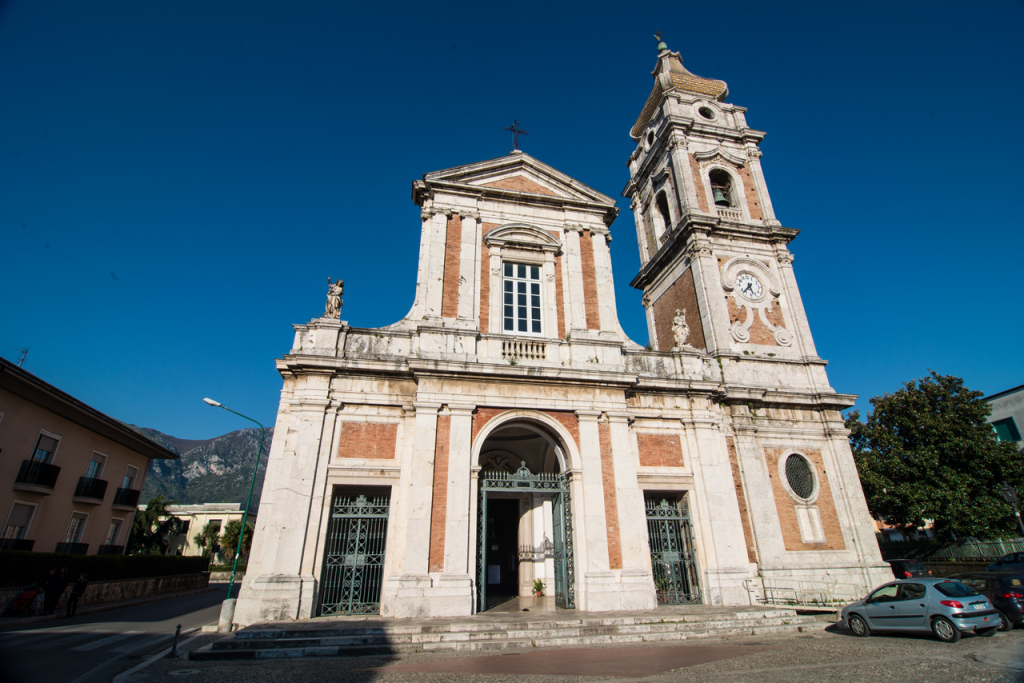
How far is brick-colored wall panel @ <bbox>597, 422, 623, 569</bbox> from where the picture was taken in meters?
12.8

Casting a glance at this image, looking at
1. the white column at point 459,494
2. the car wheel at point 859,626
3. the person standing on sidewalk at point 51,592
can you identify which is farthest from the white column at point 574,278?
the person standing on sidewalk at point 51,592

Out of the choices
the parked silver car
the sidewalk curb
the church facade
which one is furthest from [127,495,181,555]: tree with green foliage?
the parked silver car

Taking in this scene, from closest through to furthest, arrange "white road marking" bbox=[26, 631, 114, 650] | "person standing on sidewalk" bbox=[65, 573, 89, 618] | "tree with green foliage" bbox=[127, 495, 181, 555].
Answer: "white road marking" bbox=[26, 631, 114, 650] → "person standing on sidewalk" bbox=[65, 573, 89, 618] → "tree with green foliage" bbox=[127, 495, 181, 555]

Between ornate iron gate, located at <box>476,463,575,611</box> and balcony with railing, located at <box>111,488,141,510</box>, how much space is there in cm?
2038

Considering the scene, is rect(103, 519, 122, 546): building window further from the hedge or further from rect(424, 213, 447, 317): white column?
rect(424, 213, 447, 317): white column

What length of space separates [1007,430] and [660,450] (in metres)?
30.5

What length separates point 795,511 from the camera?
15758mm

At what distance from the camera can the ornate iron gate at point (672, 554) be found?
44.8ft

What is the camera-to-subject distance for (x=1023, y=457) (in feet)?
69.3

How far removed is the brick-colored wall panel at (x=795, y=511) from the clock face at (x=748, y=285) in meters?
6.05

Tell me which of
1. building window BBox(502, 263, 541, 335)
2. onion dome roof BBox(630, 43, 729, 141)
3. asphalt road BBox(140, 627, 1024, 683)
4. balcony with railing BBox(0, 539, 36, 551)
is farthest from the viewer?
onion dome roof BBox(630, 43, 729, 141)

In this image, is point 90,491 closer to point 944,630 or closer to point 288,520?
point 288,520

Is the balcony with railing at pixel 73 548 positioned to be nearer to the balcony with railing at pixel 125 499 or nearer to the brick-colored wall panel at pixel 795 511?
the balcony with railing at pixel 125 499

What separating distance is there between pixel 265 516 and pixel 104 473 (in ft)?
55.4
